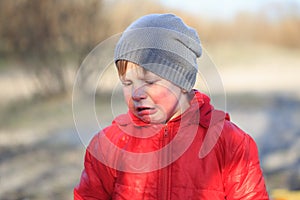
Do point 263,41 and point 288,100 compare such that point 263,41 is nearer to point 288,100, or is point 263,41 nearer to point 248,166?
point 288,100

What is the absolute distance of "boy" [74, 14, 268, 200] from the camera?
78.4 inches

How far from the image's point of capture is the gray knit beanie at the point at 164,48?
6.49 ft

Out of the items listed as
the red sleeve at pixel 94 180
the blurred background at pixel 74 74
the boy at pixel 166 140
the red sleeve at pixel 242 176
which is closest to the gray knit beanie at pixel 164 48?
the boy at pixel 166 140

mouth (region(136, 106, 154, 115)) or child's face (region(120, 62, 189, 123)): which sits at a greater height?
child's face (region(120, 62, 189, 123))

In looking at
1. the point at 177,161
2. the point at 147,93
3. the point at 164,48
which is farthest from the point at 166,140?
the point at 164,48

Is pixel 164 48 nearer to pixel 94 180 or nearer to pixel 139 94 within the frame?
A: pixel 139 94

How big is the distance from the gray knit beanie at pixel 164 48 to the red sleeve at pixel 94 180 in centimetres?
37

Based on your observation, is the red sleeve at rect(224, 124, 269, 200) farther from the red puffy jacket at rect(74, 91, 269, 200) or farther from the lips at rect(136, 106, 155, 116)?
the lips at rect(136, 106, 155, 116)

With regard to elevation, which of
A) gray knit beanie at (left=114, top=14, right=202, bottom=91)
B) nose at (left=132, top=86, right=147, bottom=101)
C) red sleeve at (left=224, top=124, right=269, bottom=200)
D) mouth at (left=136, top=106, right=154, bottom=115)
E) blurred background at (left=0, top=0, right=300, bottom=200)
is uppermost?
blurred background at (left=0, top=0, right=300, bottom=200)

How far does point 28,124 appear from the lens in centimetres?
761

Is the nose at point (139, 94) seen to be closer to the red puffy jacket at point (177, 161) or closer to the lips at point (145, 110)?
the lips at point (145, 110)

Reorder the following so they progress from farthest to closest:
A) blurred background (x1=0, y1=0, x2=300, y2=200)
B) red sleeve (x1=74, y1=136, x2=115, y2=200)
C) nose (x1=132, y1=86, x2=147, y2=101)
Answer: blurred background (x1=0, y1=0, x2=300, y2=200) < red sleeve (x1=74, y1=136, x2=115, y2=200) < nose (x1=132, y1=86, x2=147, y2=101)

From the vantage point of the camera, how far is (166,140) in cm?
208

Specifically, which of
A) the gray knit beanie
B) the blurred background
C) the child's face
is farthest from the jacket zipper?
the blurred background
